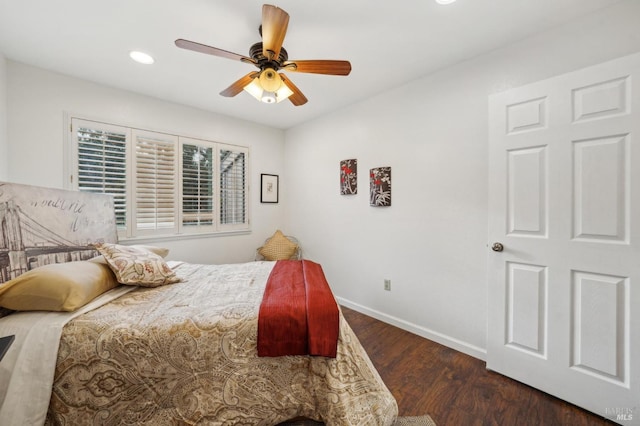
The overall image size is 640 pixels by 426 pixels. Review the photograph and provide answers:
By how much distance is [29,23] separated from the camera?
67.1 inches

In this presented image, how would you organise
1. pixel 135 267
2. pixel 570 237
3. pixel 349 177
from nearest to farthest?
pixel 570 237, pixel 135 267, pixel 349 177

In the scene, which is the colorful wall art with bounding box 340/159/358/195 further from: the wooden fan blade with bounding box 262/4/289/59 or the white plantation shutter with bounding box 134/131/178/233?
the white plantation shutter with bounding box 134/131/178/233

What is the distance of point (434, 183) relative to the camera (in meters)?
2.34

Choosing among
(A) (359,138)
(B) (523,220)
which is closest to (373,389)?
(B) (523,220)

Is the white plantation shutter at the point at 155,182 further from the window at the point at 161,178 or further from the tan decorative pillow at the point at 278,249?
the tan decorative pillow at the point at 278,249

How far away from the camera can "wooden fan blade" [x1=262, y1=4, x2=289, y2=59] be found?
130 cm

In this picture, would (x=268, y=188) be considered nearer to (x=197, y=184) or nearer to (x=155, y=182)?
(x=197, y=184)

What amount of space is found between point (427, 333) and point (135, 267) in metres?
2.59

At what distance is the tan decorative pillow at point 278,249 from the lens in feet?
11.7

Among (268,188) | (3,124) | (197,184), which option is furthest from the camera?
(268,188)

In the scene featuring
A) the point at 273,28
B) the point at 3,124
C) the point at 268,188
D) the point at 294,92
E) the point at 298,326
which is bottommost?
the point at 298,326

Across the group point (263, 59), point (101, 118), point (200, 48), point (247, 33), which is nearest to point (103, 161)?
point (101, 118)

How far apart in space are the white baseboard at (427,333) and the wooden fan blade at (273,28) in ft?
8.82

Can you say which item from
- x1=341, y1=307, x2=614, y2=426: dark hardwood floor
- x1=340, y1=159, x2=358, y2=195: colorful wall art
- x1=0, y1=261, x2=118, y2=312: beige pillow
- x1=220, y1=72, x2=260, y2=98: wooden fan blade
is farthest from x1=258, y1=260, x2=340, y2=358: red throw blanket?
x1=340, y1=159, x2=358, y2=195: colorful wall art
